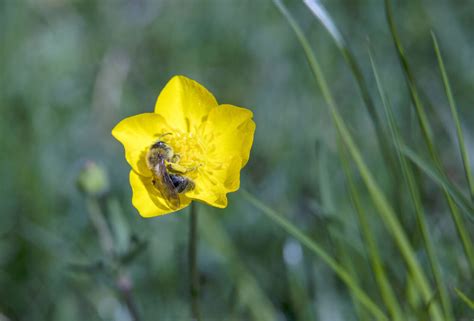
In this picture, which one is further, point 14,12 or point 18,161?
point 14,12

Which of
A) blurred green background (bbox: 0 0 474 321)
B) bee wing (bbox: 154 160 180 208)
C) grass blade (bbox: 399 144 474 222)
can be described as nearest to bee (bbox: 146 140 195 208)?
bee wing (bbox: 154 160 180 208)

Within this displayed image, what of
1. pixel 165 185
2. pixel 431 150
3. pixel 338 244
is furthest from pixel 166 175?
pixel 431 150

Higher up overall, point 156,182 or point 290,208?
point 156,182

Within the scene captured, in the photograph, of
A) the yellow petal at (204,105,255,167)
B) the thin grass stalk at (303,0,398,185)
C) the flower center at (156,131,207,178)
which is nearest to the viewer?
the thin grass stalk at (303,0,398,185)

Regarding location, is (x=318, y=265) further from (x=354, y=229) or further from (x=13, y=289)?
(x=13, y=289)

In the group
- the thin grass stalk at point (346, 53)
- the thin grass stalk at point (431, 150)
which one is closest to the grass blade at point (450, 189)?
the thin grass stalk at point (431, 150)

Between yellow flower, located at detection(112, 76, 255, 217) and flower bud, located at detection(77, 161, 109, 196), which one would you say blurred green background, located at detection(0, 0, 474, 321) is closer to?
flower bud, located at detection(77, 161, 109, 196)

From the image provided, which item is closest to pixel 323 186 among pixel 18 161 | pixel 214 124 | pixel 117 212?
pixel 214 124

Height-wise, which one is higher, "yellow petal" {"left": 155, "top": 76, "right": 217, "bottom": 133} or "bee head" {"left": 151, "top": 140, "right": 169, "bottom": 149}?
"yellow petal" {"left": 155, "top": 76, "right": 217, "bottom": 133}
